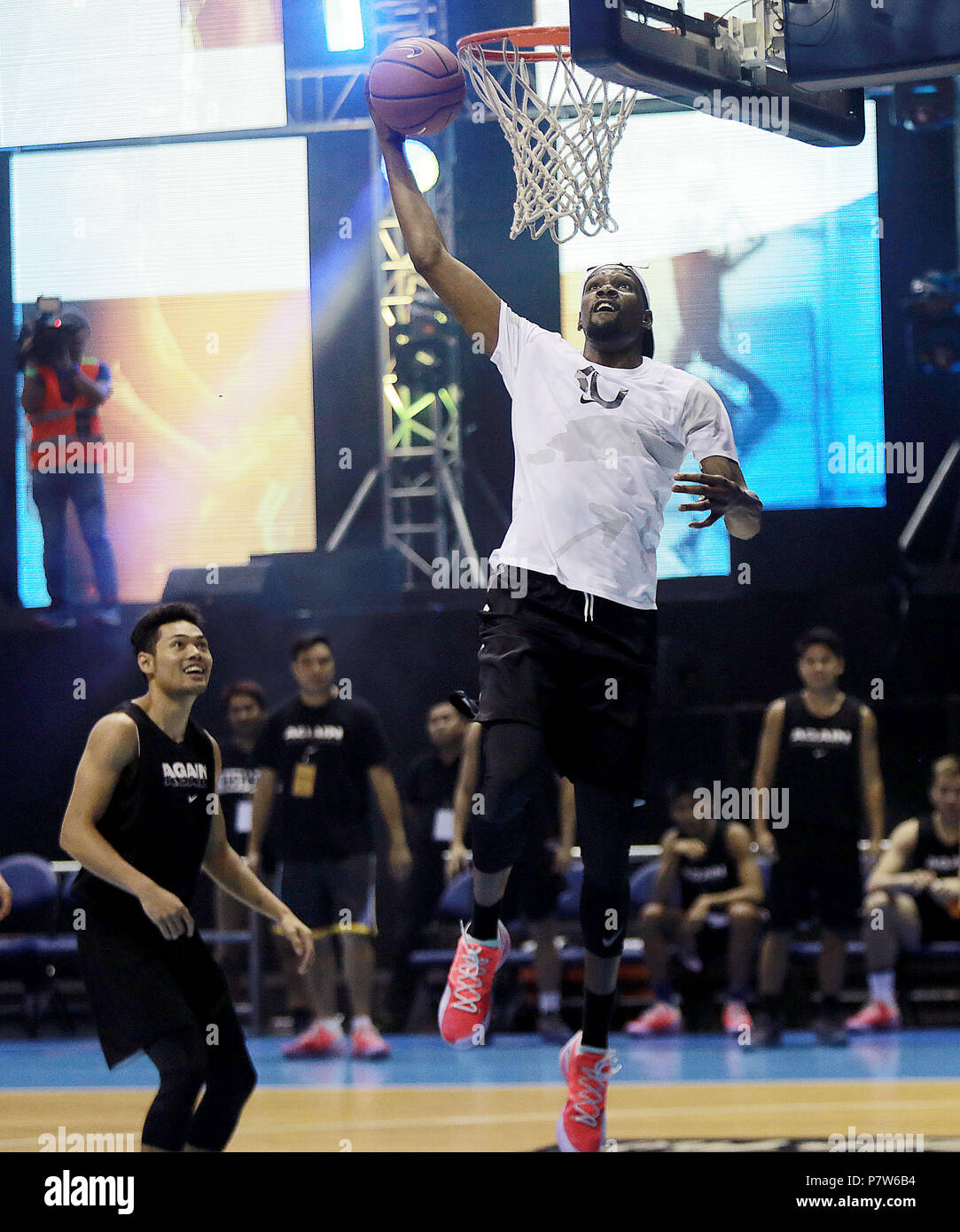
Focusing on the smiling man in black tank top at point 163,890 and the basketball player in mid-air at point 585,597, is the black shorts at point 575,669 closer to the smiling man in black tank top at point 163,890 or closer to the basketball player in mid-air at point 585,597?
the basketball player in mid-air at point 585,597

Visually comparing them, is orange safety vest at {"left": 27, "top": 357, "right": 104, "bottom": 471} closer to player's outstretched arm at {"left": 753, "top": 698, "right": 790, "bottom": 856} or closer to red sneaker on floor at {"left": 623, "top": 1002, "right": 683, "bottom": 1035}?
player's outstretched arm at {"left": 753, "top": 698, "right": 790, "bottom": 856}

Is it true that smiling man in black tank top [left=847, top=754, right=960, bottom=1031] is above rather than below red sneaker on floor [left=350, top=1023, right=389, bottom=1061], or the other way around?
above

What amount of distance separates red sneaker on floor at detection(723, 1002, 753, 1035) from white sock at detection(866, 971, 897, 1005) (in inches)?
25.3

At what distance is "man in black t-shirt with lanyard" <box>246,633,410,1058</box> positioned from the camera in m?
7.34

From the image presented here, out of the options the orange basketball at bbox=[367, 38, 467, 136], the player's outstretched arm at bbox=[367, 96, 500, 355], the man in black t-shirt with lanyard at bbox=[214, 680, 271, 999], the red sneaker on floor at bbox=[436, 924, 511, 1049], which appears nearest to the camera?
the red sneaker on floor at bbox=[436, 924, 511, 1049]

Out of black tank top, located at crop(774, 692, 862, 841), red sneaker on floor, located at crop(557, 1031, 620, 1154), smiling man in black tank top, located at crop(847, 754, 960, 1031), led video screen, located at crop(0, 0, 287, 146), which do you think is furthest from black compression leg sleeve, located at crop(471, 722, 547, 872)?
led video screen, located at crop(0, 0, 287, 146)

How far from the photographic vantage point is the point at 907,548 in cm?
Result: 906

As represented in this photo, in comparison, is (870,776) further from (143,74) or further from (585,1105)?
(143,74)

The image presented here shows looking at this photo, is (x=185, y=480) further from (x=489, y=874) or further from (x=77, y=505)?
(x=489, y=874)

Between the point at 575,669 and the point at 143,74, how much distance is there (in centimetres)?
656

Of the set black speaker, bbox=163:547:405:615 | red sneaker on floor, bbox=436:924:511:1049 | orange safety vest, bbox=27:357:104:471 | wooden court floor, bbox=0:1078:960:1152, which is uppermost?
orange safety vest, bbox=27:357:104:471

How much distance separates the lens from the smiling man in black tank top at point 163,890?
4.16 metres

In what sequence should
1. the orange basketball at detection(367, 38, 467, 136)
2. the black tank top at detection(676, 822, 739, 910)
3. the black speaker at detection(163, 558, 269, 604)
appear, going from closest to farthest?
the orange basketball at detection(367, 38, 467, 136), the black tank top at detection(676, 822, 739, 910), the black speaker at detection(163, 558, 269, 604)
